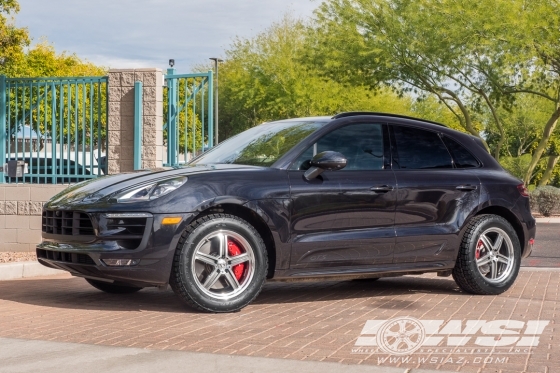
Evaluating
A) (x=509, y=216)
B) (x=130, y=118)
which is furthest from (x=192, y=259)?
(x=130, y=118)

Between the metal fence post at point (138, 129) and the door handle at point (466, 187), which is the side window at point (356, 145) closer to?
the door handle at point (466, 187)

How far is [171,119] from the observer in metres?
15.3

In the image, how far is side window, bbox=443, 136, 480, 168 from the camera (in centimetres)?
939

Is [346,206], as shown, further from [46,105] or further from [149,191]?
[46,105]

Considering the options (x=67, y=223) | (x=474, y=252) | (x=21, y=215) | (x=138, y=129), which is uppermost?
(x=138, y=129)

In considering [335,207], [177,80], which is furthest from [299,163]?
[177,80]

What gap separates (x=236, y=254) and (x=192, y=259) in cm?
39

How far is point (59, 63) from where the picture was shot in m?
64.2

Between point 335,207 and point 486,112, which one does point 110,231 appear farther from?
point 486,112

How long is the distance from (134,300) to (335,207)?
210 cm

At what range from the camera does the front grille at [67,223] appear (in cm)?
787

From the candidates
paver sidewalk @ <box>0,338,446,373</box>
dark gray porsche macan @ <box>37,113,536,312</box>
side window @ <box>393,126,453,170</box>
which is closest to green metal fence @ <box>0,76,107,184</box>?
dark gray porsche macan @ <box>37,113,536,312</box>

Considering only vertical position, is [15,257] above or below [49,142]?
below

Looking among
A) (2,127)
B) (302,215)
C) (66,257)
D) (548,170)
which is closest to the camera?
(66,257)
